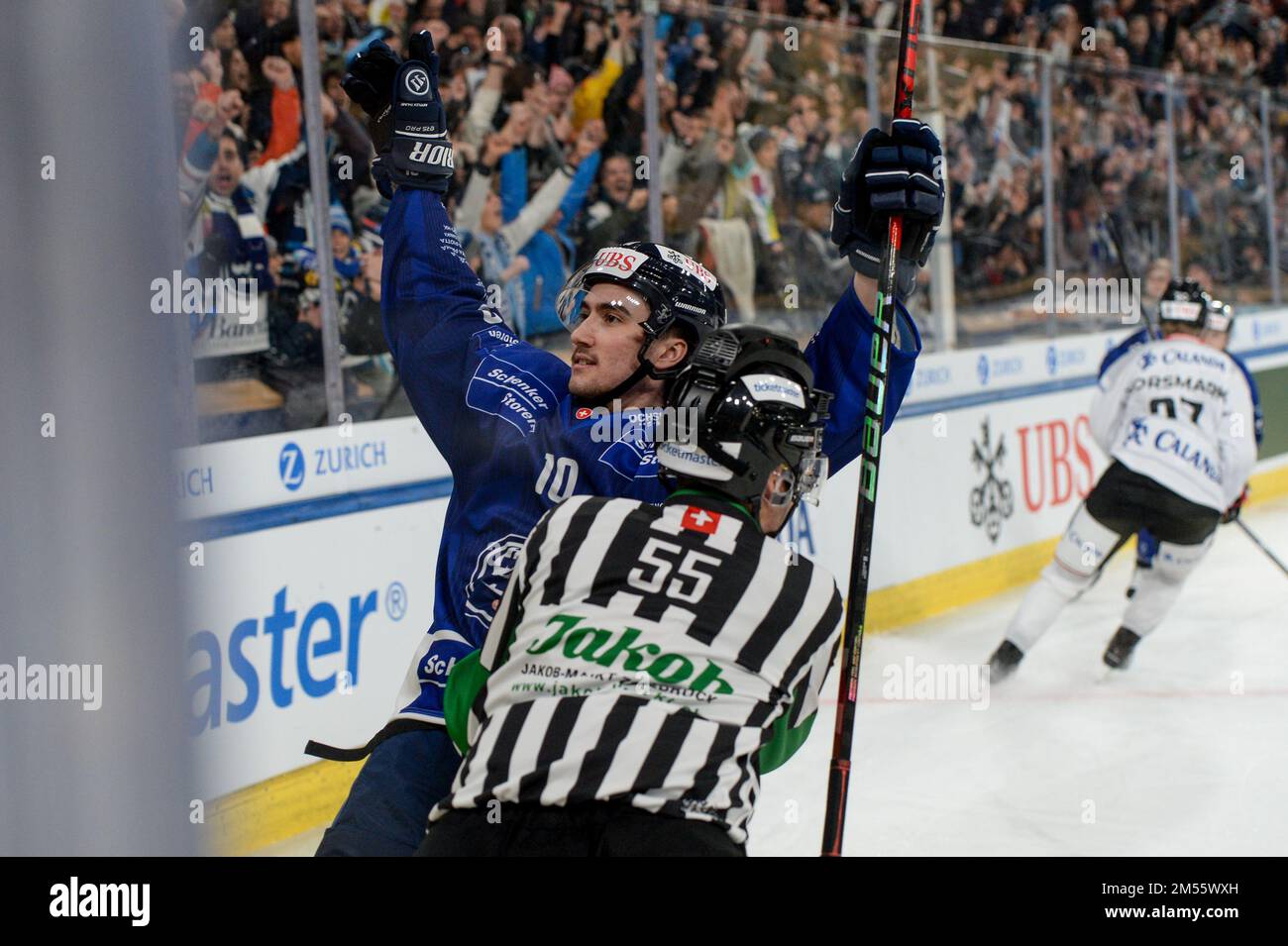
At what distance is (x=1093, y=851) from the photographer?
12.4 ft

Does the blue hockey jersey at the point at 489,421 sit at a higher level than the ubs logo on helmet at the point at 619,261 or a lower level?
lower

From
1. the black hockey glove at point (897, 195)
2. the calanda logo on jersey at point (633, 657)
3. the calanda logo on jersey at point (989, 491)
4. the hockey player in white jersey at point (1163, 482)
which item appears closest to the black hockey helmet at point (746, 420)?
the calanda logo on jersey at point (633, 657)

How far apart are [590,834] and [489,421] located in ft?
2.43

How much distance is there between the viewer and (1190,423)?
5.50 m

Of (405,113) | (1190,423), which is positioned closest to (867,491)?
(405,113)

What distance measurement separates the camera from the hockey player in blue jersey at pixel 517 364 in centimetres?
206

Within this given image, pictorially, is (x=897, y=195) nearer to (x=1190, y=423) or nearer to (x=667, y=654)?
(x=667, y=654)

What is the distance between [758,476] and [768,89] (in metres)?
4.61

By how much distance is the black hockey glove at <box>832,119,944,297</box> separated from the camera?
6.74ft

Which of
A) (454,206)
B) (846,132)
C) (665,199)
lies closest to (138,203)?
(454,206)

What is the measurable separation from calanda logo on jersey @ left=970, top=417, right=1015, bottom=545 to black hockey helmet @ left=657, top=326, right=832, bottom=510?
5.01 metres

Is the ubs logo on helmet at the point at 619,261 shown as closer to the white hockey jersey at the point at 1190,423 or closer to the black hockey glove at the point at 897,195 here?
the black hockey glove at the point at 897,195

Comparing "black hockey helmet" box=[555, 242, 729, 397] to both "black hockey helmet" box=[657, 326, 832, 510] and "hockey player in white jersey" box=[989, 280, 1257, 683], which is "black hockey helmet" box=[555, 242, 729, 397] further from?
"hockey player in white jersey" box=[989, 280, 1257, 683]

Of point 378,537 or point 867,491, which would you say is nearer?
point 867,491
